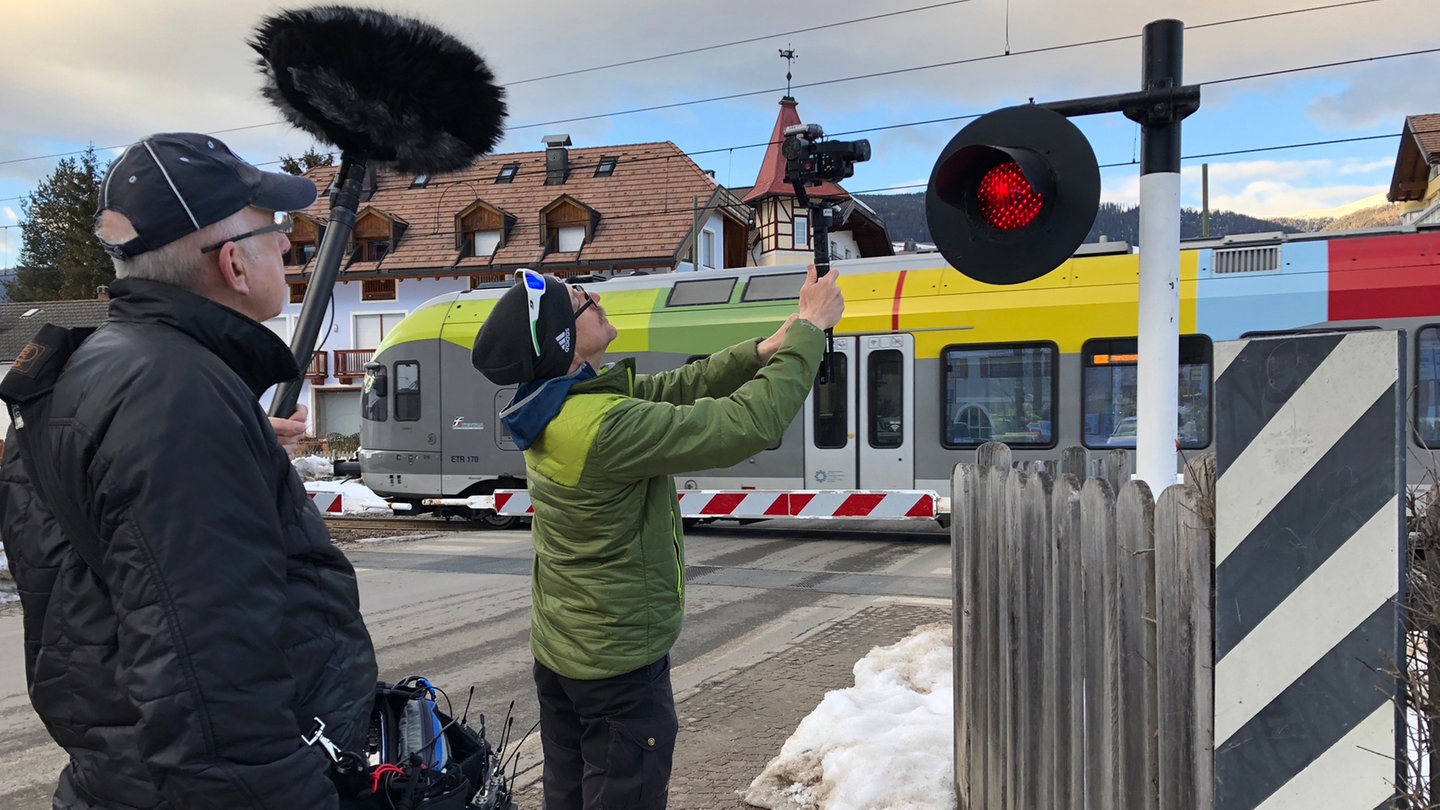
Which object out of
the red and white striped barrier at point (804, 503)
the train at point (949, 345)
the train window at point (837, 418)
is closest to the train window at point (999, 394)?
the train at point (949, 345)

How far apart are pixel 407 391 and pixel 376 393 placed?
60cm

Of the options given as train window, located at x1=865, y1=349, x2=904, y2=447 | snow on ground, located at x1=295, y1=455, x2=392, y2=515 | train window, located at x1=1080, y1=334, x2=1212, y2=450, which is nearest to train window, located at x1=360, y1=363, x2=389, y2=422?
snow on ground, located at x1=295, y1=455, x2=392, y2=515

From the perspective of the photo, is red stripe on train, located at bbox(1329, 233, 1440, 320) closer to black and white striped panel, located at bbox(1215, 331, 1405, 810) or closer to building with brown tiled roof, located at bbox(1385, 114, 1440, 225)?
black and white striped panel, located at bbox(1215, 331, 1405, 810)

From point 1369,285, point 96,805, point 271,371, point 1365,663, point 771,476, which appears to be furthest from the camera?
point 771,476

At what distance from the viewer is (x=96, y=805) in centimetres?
160

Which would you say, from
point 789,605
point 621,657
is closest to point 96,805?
point 621,657

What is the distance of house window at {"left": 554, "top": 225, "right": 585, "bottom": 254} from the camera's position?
37219mm

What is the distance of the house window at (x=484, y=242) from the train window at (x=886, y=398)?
2722cm

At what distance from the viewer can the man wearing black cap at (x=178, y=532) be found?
1443 millimetres

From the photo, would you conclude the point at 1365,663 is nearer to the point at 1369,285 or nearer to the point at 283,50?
the point at 283,50

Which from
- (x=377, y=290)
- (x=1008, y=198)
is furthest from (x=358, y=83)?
(x=377, y=290)

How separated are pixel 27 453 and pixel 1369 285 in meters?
11.8

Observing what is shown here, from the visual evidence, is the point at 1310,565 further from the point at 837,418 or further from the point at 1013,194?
the point at 837,418

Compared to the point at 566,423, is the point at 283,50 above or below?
above
